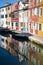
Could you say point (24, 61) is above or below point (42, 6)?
below

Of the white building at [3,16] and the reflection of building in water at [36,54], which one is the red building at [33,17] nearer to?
the reflection of building in water at [36,54]

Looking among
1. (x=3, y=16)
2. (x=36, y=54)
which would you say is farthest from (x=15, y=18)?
(x=36, y=54)

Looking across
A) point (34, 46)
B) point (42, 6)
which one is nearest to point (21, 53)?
point (34, 46)

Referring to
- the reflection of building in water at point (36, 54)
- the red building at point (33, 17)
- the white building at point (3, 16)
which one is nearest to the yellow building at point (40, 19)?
the red building at point (33, 17)

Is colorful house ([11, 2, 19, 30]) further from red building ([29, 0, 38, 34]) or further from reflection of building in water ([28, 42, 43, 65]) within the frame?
reflection of building in water ([28, 42, 43, 65])

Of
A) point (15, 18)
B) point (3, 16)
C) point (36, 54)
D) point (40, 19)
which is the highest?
point (40, 19)

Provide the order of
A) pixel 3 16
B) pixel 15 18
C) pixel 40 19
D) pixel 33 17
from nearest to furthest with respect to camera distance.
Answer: pixel 40 19 → pixel 33 17 → pixel 15 18 → pixel 3 16

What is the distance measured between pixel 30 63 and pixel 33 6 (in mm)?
22461

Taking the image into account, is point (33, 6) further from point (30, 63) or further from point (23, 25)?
point (30, 63)

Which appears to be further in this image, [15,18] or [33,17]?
[15,18]

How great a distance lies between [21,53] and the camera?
76.0 feet

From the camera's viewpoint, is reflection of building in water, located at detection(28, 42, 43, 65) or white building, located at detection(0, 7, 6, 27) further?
white building, located at detection(0, 7, 6, 27)

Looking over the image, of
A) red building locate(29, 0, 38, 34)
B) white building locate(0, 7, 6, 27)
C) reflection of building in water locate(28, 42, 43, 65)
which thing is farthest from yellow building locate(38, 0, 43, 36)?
white building locate(0, 7, 6, 27)

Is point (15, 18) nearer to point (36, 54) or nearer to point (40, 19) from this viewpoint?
point (40, 19)
